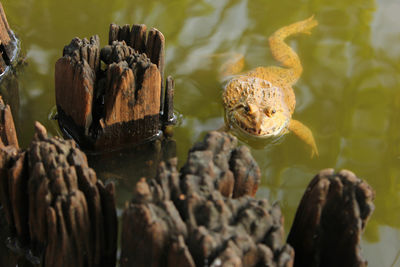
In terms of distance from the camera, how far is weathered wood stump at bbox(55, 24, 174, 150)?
2734 millimetres

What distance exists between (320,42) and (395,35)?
0.86 meters

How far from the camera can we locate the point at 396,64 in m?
4.46

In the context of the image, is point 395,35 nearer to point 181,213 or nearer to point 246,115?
point 246,115

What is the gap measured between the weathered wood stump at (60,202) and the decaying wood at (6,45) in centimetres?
180

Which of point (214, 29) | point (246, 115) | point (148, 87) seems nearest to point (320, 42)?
point (214, 29)

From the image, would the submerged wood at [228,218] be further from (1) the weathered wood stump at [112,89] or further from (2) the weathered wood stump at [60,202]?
(1) the weathered wood stump at [112,89]

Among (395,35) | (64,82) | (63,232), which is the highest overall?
(395,35)

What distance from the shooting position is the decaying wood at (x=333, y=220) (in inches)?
72.4

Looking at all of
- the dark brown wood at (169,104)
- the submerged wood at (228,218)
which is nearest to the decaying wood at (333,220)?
the submerged wood at (228,218)

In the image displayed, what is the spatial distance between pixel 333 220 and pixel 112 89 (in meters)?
1.55

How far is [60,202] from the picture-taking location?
190 cm

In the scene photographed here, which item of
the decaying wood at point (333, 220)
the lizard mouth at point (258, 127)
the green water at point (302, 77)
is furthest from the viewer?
the lizard mouth at point (258, 127)

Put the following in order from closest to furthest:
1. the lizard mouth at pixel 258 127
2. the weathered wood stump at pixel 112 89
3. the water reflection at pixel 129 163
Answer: the weathered wood stump at pixel 112 89 → the water reflection at pixel 129 163 → the lizard mouth at pixel 258 127

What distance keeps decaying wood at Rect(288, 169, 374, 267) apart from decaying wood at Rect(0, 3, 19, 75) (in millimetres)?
2868
